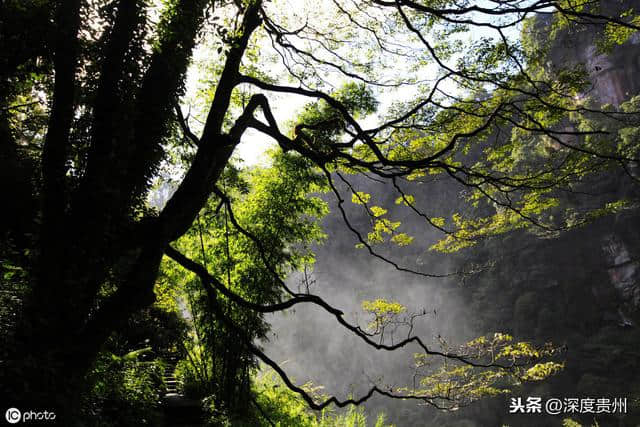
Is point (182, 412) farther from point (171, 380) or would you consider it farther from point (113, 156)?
point (113, 156)

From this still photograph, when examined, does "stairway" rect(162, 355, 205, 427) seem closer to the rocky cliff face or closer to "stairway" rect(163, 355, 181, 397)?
"stairway" rect(163, 355, 181, 397)

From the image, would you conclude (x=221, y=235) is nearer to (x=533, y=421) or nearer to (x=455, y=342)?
(x=533, y=421)

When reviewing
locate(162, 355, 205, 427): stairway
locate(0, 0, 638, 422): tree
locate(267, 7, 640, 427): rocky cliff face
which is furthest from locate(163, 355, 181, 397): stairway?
locate(267, 7, 640, 427): rocky cliff face

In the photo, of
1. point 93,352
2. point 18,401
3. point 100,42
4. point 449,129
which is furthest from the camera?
point 449,129

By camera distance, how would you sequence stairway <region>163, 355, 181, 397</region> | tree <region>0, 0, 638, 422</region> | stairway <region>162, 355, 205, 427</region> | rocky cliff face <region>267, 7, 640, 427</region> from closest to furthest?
tree <region>0, 0, 638, 422</region>, stairway <region>162, 355, 205, 427</region>, stairway <region>163, 355, 181, 397</region>, rocky cliff face <region>267, 7, 640, 427</region>

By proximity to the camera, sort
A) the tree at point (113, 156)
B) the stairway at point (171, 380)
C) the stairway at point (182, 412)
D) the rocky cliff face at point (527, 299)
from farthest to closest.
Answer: the rocky cliff face at point (527, 299) → the stairway at point (171, 380) → the stairway at point (182, 412) → the tree at point (113, 156)

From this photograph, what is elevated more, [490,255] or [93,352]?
[490,255]

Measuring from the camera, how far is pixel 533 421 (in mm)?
15375

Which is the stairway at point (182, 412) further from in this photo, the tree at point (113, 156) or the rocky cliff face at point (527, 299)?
the rocky cliff face at point (527, 299)

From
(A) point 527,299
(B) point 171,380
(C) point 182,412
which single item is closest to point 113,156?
(C) point 182,412

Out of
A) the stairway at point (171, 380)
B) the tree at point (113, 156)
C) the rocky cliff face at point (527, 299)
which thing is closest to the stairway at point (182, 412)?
the stairway at point (171, 380)

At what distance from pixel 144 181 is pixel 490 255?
23153mm

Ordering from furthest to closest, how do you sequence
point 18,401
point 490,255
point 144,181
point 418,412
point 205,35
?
point 490,255
point 418,412
point 144,181
point 205,35
point 18,401

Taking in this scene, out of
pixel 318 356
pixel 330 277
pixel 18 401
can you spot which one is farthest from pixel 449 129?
pixel 330 277
